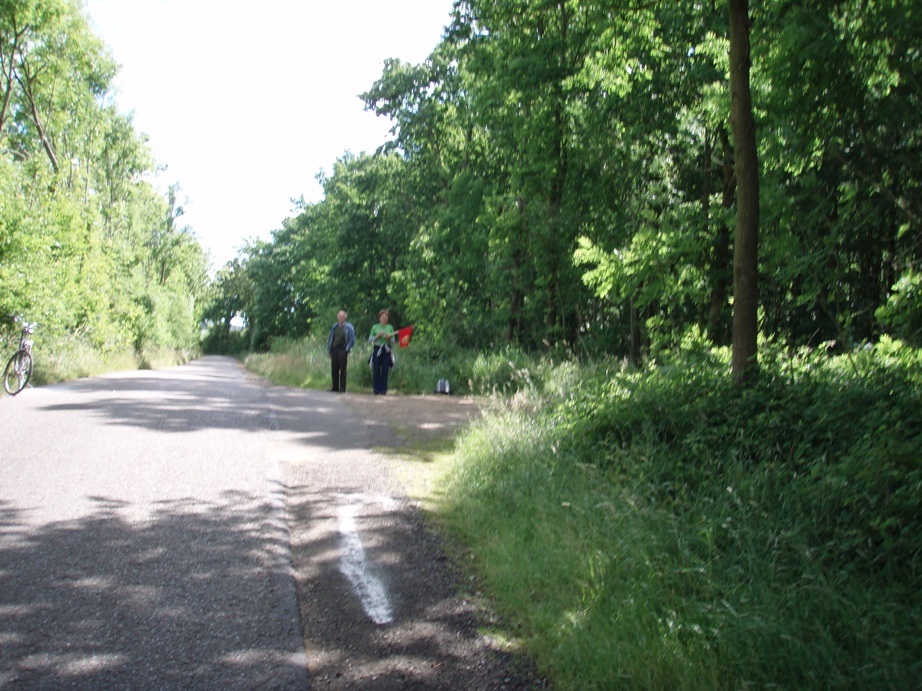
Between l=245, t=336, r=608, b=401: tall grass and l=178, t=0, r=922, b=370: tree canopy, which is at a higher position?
l=178, t=0, r=922, b=370: tree canopy

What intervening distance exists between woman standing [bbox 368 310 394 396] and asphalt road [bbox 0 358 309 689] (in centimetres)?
883

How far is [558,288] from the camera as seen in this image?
23.3 meters

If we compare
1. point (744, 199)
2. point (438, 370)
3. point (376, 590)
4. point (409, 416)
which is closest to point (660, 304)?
point (438, 370)

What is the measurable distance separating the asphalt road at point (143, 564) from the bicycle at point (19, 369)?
17.5 feet

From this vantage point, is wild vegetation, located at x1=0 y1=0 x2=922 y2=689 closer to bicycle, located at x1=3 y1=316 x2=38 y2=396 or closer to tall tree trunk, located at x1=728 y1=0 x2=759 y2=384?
tall tree trunk, located at x1=728 y1=0 x2=759 y2=384

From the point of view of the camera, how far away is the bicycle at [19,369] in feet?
45.6

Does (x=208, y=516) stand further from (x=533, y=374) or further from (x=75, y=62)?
(x=75, y=62)

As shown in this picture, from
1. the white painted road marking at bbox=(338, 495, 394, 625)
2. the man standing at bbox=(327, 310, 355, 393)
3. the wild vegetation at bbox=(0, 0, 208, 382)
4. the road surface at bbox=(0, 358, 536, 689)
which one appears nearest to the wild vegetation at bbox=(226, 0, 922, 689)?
the road surface at bbox=(0, 358, 536, 689)

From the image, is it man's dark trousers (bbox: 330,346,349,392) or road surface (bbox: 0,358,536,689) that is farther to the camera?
man's dark trousers (bbox: 330,346,349,392)

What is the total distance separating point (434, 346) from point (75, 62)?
62.7 ft

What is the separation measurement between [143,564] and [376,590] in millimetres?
1476

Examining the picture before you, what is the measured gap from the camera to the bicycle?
547 inches

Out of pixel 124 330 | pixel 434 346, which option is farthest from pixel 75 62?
pixel 434 346

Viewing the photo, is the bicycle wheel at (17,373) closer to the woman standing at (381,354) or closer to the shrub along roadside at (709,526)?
the woman standing at (381,354)
